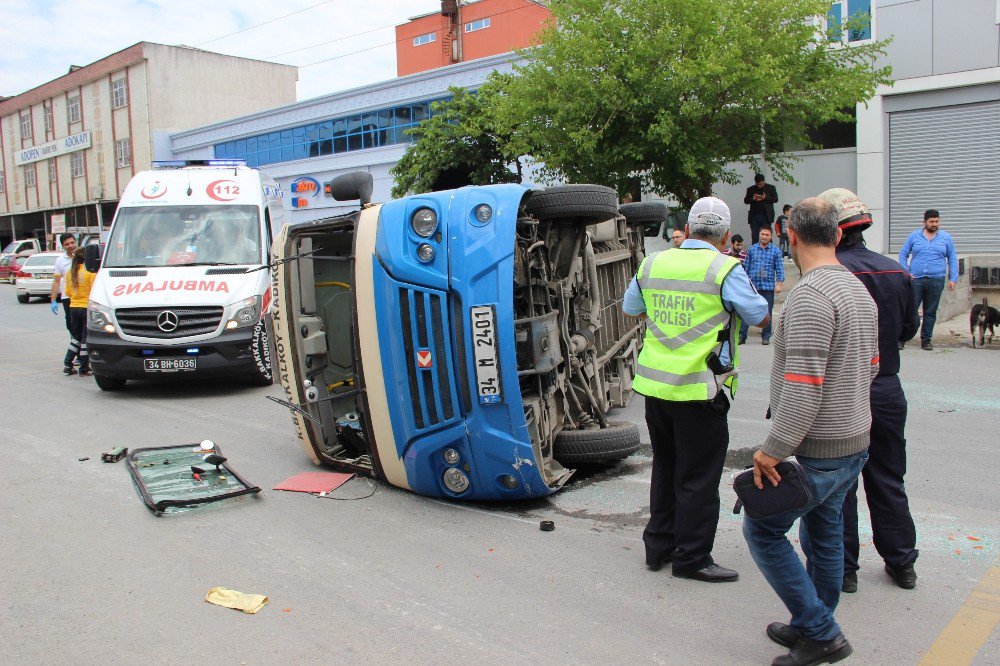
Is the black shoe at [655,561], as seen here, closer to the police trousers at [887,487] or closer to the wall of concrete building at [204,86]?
the police trousers at [887,487]

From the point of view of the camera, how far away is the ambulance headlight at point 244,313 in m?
9.15

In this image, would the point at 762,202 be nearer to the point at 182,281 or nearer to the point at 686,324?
the point at 182,281

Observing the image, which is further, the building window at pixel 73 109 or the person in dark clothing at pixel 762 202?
the building window at pixel 73 109

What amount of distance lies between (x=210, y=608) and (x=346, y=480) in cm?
194

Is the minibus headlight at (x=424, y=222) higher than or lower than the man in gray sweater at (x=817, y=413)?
higher

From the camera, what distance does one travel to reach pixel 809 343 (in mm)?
2955

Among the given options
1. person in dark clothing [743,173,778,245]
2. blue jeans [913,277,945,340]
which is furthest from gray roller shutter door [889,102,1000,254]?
blue jeans [913,277,945,340]

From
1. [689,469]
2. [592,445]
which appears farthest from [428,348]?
[689,469]

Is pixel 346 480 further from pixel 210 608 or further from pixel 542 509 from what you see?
pixel 210 608

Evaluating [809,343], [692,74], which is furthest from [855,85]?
[809,343]

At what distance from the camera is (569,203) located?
5.03 meters

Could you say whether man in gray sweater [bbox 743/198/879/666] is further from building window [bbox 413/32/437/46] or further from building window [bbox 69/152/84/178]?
building window [bbox 413/32/437/46]

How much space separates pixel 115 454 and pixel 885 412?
572cm

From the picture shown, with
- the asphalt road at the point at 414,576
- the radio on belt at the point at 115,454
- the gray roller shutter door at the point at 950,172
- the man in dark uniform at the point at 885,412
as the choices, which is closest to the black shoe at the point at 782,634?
the asphalt road at the point at 414,576
